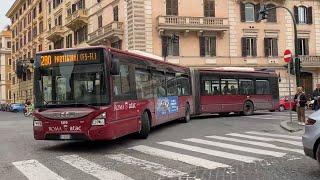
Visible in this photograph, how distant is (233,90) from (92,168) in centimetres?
1803

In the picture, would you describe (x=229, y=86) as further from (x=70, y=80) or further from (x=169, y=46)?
(x=70, y=80)

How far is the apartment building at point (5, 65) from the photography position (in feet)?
341

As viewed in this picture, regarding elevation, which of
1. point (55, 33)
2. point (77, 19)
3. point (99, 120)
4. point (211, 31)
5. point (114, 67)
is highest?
point (77, 19)

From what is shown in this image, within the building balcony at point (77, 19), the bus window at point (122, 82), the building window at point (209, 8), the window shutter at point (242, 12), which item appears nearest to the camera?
the bus window at point (122, 82)

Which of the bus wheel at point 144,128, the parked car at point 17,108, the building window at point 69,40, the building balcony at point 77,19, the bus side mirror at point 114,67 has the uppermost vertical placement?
the building balcony at point 77,19

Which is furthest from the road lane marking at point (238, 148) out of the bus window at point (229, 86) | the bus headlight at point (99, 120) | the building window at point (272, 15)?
the building window at point (272, 15)

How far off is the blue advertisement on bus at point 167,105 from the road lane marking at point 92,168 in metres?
6.06

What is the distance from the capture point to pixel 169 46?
131 feet

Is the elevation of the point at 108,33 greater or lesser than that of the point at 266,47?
greater

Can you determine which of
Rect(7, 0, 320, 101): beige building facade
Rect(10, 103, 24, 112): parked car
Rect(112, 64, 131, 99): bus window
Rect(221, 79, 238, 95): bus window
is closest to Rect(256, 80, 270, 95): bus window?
Rect(221, 79, 238, 95): bus window

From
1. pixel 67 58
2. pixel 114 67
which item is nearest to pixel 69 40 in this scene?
pixel 67 58

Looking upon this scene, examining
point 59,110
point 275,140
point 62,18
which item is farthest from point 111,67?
point 62,18

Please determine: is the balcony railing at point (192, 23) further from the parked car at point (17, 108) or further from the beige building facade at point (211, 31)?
the parked car at point (17, 108)

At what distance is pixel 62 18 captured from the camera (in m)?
58.6
